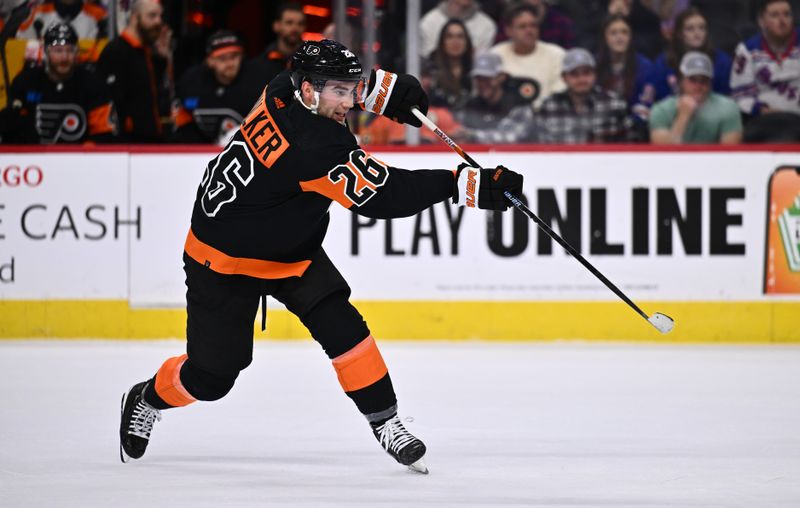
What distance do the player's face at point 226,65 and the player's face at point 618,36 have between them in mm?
1830

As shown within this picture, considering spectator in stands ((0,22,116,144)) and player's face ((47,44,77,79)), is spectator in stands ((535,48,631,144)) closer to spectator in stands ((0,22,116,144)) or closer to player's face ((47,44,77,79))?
spectator in stands ((0,22,116,144))

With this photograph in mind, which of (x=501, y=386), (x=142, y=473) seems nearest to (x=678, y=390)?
(x=501, y=386)

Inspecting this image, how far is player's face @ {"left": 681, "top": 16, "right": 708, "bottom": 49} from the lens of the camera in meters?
7.04

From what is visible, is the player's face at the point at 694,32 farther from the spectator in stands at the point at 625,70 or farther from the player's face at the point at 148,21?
the player's face at the point at 148,21

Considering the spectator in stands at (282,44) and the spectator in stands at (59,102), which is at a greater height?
the spectator in stands at (282,44)

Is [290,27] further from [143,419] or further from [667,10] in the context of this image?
[143,419]

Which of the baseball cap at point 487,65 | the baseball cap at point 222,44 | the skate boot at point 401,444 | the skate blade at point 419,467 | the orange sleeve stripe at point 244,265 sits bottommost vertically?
the skate blade at point 419,467

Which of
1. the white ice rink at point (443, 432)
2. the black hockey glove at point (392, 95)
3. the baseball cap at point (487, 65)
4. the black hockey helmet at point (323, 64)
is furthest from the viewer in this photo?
the baseball cap at point (487, 65)

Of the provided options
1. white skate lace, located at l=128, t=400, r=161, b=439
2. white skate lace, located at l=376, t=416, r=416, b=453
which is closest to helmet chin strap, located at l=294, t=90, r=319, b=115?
white skate lace, located at l=376, t=416, r=416, b=453

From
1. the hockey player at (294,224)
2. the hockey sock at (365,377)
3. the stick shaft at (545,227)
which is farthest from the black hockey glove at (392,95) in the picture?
the hockey sock at (365,377)

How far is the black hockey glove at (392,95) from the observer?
4055 millimetres

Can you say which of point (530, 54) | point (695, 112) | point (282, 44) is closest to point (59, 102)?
point (282, 44)

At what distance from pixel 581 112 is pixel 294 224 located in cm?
365

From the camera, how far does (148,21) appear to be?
7082 millimetres
